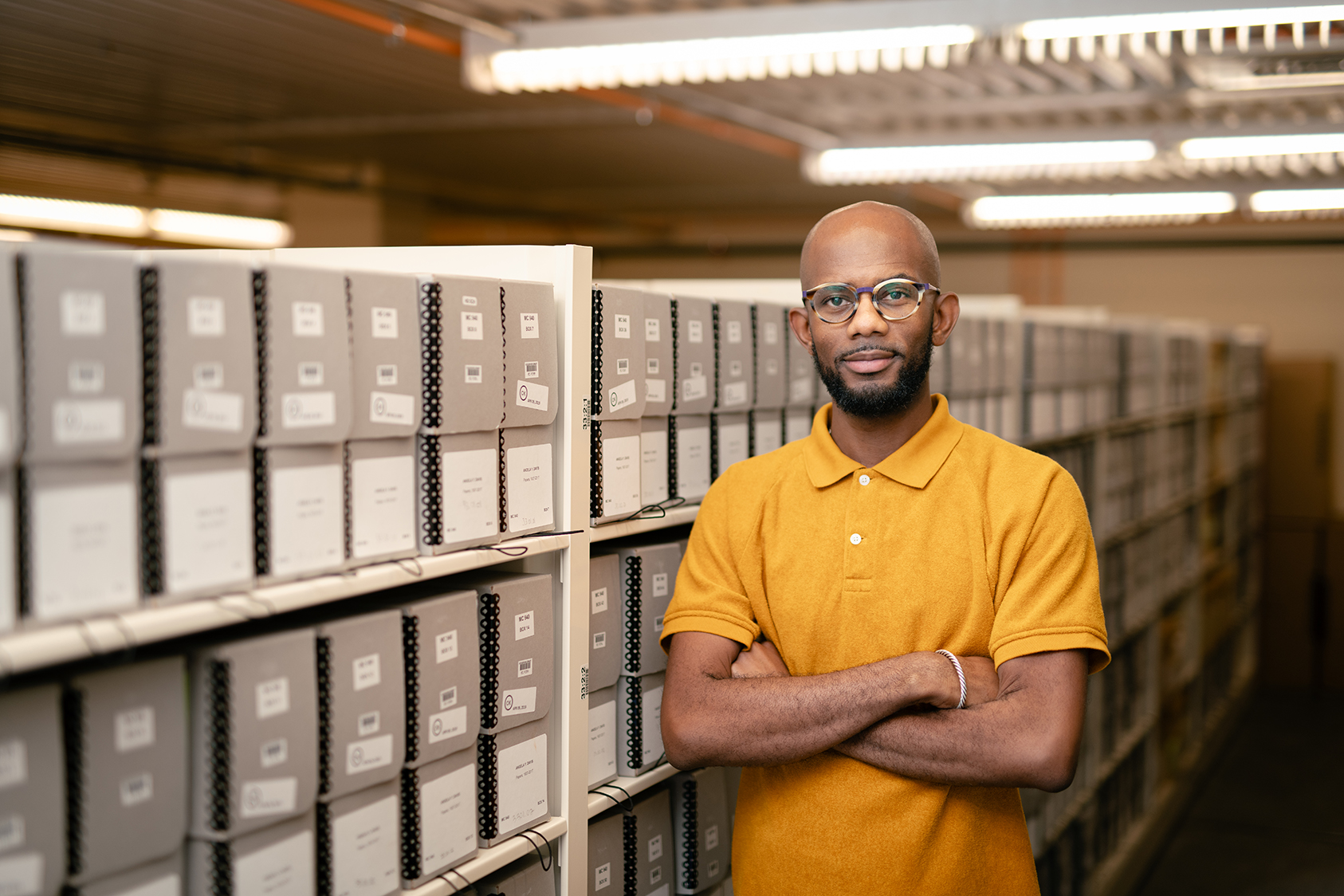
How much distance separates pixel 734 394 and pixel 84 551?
1.45m

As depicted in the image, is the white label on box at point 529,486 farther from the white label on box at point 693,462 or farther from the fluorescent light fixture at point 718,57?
the fluorescent light fixture at point 718,57

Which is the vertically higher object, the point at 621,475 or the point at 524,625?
the point at 621,475

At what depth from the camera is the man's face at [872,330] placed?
1.73m

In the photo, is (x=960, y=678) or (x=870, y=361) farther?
(x=870, y=361)

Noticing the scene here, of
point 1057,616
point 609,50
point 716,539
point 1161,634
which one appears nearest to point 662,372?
point 716,539

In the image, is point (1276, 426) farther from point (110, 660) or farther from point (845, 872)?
point (110, 660)

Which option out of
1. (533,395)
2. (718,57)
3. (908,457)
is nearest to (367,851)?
(533,395)

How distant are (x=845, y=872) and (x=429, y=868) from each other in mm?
614

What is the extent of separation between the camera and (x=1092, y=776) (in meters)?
4.12

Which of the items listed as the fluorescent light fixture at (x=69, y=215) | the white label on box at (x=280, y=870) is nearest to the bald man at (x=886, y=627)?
the white label on box at (x=280, y=870)

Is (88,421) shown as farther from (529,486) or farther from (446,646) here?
(529,486)

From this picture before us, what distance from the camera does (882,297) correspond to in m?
1.74

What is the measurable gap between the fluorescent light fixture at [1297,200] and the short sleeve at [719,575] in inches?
222

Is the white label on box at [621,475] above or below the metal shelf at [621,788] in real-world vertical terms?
above
